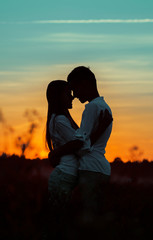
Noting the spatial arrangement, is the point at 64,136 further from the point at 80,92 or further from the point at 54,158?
the point at 80,92

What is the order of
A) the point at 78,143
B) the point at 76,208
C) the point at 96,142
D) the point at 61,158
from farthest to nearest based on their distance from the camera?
the point at 76,208
the point at 61,158
the point at 96,142
the point at 78,143

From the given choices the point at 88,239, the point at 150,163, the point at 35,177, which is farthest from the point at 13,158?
the point at 88,239

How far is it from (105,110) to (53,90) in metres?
0.71

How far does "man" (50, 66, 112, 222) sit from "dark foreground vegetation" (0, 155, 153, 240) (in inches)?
9.8

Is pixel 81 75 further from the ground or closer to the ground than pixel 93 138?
further from the ground

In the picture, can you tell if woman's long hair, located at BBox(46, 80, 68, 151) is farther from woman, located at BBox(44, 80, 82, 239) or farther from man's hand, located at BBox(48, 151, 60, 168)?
man's hand, located at BBox(48, 151, 60, 168)

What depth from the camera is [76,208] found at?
6074mm

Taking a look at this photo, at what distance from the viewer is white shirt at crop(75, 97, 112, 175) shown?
4.39 meters

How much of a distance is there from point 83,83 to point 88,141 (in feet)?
1.97

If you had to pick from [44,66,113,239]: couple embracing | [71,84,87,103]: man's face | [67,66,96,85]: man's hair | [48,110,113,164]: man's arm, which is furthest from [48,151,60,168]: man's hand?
[67,66,96,85]: man's hair

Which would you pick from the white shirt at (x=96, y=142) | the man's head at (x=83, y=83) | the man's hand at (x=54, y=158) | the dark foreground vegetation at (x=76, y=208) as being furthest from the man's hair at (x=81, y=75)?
the dark foreground vegetation at (x=76, y=208)

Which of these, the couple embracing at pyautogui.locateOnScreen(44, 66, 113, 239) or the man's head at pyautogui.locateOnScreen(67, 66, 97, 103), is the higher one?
the man's head at pyautogui.locateOnScreen(67, 66, 97, 103)

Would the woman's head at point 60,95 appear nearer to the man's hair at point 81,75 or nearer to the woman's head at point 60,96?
the woman's head at point 60,96

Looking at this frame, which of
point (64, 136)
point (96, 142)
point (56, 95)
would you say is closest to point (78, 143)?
point (96, 142)
